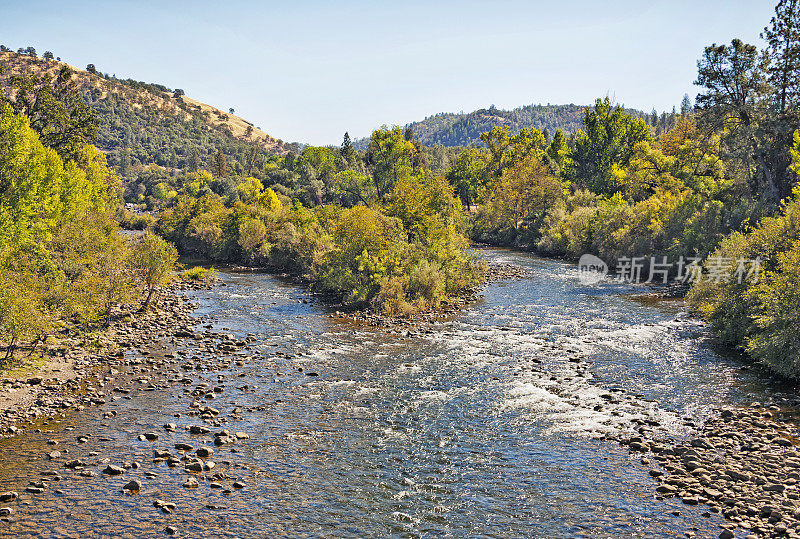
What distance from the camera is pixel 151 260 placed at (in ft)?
136

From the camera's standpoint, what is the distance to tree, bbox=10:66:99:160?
60750 millimetres

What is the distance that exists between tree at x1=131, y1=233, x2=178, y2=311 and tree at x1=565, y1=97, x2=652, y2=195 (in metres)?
82.1

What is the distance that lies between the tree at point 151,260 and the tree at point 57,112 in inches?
1170

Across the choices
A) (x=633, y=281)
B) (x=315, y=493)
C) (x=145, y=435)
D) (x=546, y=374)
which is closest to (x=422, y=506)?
(x=315, y=493)

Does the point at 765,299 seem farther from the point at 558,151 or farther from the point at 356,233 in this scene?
the point at 558,151

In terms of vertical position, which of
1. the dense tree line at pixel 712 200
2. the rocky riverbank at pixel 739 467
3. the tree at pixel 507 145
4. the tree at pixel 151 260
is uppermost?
the tree at pixel 507 145

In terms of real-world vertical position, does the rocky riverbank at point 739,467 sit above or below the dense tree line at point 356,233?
below

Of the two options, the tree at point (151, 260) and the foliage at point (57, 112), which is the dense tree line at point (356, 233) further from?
the foliage at point (57, 112)

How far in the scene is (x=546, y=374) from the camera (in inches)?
1129

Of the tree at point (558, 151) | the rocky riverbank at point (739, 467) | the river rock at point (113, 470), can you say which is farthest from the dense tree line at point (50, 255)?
the tree at point (558, 151)

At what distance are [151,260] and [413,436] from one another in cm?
2945

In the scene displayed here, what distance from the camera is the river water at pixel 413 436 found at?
15.9m

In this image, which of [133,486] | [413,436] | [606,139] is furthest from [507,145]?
[133,486]

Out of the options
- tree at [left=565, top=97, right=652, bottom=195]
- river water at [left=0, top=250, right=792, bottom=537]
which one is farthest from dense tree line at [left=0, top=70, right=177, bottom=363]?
tree at [left=565, top=97, right=652, bottom=195]
